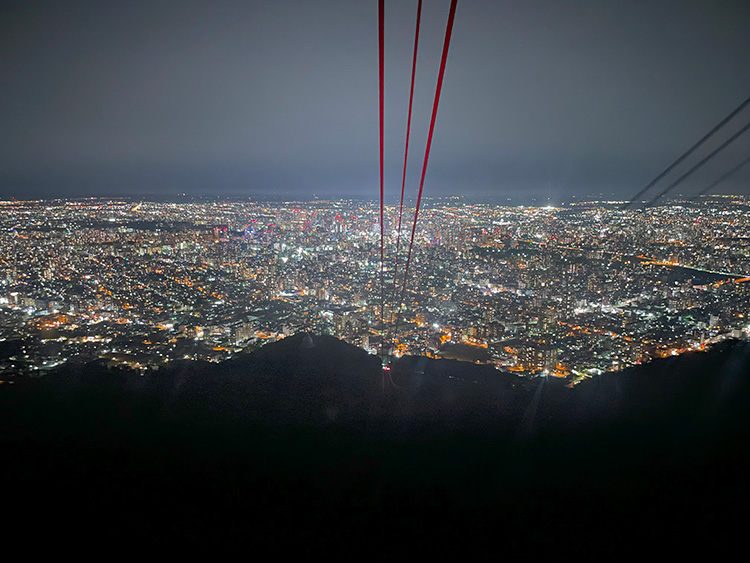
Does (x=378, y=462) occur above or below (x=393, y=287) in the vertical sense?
below

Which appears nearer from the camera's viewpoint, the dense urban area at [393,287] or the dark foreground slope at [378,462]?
the dark foreground slope at [378,462]

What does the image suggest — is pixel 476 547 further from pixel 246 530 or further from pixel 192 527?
pixel 192 527

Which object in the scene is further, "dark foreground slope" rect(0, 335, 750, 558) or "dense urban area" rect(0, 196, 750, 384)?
"dense urban area" rect(0, 196, 750, 384)

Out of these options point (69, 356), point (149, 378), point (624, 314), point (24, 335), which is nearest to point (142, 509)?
point (149, 378)
